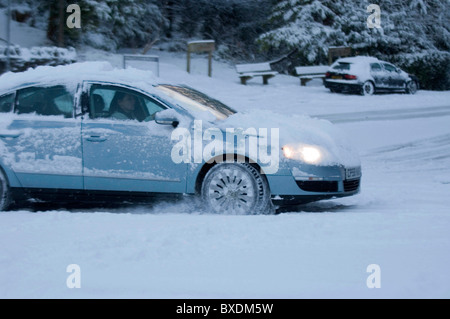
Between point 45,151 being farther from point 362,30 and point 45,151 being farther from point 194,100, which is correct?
point 362,30

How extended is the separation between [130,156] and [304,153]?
1.80 metres

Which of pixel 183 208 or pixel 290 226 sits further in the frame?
pixel 183 208

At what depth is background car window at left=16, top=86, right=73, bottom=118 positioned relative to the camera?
6762 mm

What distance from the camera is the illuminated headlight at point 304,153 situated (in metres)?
6.44

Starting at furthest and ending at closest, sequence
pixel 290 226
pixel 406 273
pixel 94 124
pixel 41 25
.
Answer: pixel 41 25
pixel 94 124
pixel 290 226
pixel 406 273

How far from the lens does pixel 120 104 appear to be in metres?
6.73

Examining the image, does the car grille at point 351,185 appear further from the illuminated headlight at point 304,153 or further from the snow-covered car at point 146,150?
the illuminated headlight at point 304,153

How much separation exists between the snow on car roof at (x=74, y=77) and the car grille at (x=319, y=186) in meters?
1.92

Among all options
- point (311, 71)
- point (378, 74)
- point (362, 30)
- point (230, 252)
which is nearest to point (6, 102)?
point (230, 252)

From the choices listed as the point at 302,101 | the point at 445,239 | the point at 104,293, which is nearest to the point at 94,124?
the point at 104,293

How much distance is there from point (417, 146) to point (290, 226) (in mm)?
7436

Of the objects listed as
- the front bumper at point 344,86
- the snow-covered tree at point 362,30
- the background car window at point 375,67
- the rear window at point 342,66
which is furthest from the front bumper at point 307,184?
the snow-covered tree at point 362,30

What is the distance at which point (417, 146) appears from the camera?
12.1 meters

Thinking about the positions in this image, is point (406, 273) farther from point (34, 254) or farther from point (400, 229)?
point (34, 254)
